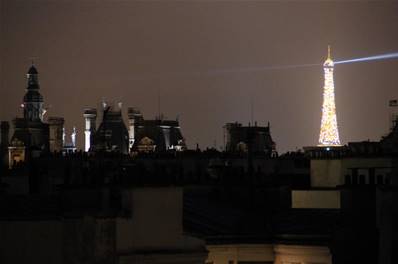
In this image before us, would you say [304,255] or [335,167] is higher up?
[335,167]

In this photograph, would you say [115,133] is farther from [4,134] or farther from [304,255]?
[304,255]

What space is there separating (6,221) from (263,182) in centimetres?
1196

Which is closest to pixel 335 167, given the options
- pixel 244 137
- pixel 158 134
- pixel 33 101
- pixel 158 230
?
pixel 158 230

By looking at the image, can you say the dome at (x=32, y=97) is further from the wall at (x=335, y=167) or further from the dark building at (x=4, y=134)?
the wall at (x=335, y=167)

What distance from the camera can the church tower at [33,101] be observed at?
13612 centimetres

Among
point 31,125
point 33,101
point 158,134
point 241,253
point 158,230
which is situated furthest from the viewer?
point 33,101

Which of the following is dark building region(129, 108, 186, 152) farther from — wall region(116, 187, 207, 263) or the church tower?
wall region(116, 187, 207, 263)

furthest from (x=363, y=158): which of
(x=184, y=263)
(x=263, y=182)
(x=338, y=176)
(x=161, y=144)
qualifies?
(x=161, y=144)

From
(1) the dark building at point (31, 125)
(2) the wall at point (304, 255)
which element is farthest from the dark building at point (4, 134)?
(2) the wall at point (304, 255)

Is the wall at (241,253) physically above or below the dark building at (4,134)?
below

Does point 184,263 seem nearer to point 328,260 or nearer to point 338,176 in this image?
point 328,260

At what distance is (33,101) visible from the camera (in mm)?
137125

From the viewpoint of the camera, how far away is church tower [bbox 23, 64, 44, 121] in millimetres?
136125

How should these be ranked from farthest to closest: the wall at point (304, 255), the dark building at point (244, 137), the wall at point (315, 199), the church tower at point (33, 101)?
the church tower at point (33, 101) → the dark building at point (244, 137) → the wall at point (315, 199) → the wall at point (304, 255)
